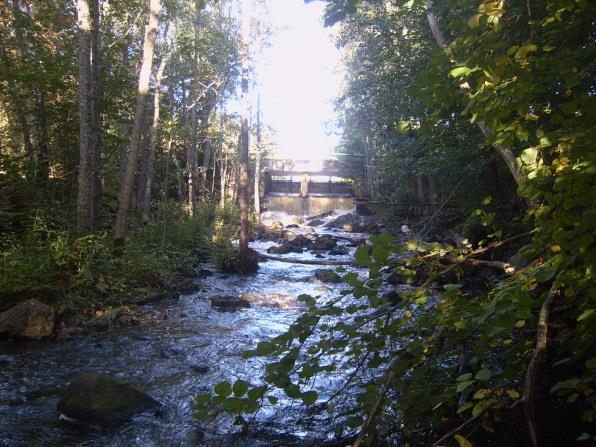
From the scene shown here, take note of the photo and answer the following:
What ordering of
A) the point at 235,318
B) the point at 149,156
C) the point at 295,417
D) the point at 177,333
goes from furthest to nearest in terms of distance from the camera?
the point at 149,156 < the point at 235,318 < the point at 177,333 < the point at 295,417

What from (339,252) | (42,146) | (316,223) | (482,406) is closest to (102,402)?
(482,406)

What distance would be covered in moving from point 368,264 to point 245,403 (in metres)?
0.71

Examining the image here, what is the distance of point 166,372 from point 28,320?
2.44 m

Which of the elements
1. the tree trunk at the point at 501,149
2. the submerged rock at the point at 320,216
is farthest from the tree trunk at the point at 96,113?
the submerged rock at the point at 320,216

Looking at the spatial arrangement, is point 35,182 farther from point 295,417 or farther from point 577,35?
point 577,35

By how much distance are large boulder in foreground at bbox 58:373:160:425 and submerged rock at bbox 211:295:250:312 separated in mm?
4067

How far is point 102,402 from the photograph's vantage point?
13.1 feet

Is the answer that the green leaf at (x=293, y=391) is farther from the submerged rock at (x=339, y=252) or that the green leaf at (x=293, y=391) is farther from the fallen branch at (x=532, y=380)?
the submerged rock at (x=339, y=252)

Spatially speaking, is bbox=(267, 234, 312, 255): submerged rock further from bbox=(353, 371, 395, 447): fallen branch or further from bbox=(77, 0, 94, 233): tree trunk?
bbox=(353, 371, 395, 447): fallen branch

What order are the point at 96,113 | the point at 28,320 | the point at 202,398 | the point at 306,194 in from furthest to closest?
the point at 306,194 < the point at 96,113 < the point at 28,320 < the point at 202,398

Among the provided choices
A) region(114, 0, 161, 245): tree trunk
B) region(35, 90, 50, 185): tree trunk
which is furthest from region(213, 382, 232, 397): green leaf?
region(35, 90, 50, 185): tree trunk

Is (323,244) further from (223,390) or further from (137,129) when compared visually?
(223,390)

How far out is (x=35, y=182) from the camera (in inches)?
376

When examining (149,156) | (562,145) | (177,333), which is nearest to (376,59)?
(149,156)
